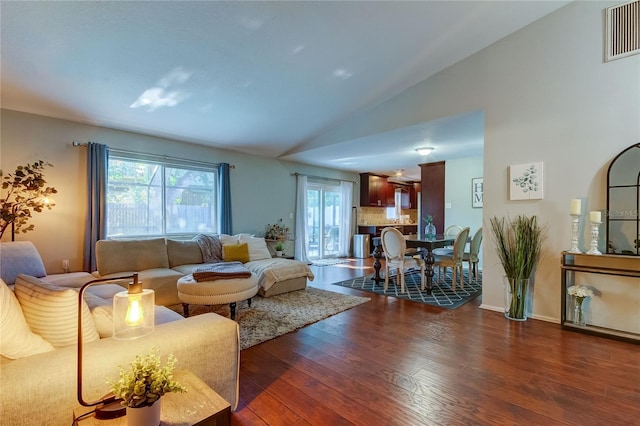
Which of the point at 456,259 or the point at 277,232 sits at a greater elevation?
the point at 277,232

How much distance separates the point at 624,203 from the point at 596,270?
27.2 inches

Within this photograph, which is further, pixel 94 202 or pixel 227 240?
pixel 227 240

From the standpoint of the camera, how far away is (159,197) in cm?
481

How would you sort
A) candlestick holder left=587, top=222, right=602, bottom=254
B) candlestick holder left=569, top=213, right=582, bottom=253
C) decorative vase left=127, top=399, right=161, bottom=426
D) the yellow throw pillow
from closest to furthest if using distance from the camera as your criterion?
decorative vase left=127, top=399, right=161, bottom=426 < candlestick holder left=587, top=222, right=602, bottom=254 < candlestick holder left=569, top=213, right=582, bottom=253 < the yellow throw pillow

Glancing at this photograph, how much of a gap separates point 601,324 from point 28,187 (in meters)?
6.40

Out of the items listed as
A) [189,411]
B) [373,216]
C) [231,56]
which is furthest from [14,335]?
[373,216]

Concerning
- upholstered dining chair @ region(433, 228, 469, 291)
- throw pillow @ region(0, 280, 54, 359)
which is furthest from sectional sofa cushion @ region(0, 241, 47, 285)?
upholstered dining chair @ region(433, 228, 469, 291)

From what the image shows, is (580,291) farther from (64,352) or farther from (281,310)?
(64,352)

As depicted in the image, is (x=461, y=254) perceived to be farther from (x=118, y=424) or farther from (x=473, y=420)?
(x=118, y=424)

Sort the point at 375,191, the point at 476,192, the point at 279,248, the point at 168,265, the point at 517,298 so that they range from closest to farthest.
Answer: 1. the point at 517,298
2. the point at 168,265
3. the point at 279,248
4. the point at 476,192
5. the point at 375,191

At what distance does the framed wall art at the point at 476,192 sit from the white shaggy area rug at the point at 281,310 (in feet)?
12.0

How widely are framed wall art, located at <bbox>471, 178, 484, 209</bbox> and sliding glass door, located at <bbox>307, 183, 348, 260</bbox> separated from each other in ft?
10.7

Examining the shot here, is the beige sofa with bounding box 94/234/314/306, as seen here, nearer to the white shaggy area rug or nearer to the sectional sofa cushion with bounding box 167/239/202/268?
the sectional sofa cushion with bounding box 167/239/202/268

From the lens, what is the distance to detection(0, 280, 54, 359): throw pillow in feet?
3.71
